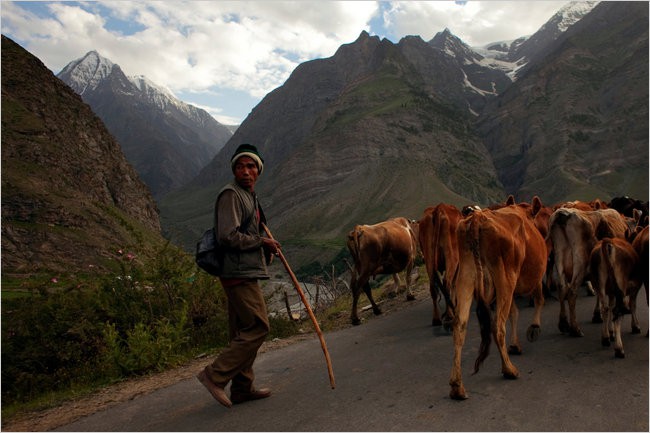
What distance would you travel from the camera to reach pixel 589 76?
176m

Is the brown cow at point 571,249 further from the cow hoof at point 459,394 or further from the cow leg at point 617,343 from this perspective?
the cow hoof at point 459,394

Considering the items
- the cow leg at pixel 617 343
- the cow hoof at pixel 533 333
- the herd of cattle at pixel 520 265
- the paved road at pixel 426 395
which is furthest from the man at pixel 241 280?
the cow leg at pixel 617 343

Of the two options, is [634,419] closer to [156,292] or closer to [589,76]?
[156,292]

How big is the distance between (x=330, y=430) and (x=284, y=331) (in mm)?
5320

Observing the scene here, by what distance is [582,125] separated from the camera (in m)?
154

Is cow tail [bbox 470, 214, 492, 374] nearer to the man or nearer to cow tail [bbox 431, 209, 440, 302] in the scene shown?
the man

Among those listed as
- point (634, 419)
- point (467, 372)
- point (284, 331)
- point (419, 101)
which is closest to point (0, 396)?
point (284, 331)

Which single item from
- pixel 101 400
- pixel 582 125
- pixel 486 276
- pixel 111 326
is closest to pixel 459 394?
pixel 486 276

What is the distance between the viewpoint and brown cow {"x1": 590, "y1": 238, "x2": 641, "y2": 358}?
586 cm

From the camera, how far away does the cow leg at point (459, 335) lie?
4.73 m

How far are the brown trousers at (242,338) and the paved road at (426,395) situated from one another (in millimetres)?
421

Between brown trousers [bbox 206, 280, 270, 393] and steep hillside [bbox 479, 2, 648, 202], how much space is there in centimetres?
13435

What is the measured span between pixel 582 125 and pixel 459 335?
6848 inches

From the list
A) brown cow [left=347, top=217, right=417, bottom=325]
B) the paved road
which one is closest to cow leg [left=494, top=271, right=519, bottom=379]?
the paved road
